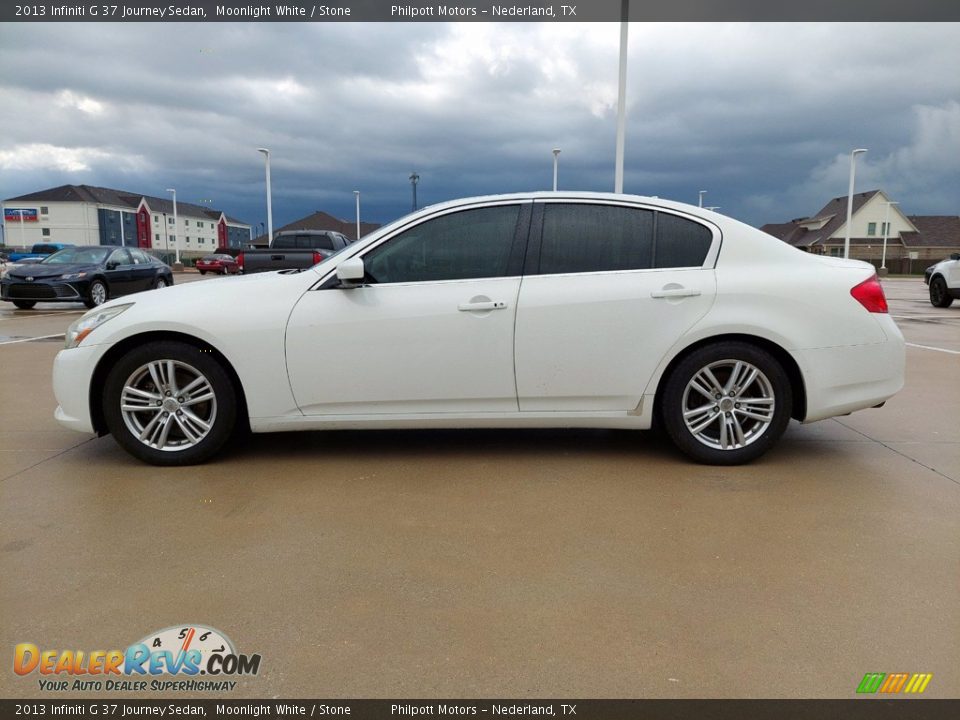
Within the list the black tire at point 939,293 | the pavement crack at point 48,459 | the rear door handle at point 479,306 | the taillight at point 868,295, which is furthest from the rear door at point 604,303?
the black tire at point 939,293

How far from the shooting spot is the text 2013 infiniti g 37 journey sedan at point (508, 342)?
4148 millimetres

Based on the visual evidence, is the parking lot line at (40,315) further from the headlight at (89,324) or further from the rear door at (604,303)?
the rear door at (604,303)

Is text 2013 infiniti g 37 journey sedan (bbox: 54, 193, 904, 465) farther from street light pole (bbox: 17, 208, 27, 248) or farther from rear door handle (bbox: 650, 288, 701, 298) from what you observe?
street light pole (bbox: 17, 208, 27, 248)

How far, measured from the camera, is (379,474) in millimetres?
4156

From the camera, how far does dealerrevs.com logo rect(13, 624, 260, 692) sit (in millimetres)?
2189

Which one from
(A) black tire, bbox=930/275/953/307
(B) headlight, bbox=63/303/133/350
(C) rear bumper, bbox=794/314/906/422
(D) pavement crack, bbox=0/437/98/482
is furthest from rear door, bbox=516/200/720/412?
(A) black tire, bbox=930/275/953/307

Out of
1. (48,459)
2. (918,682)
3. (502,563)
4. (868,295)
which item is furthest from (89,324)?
(868,295)

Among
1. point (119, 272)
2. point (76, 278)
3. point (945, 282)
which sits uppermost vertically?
point (119, 272)

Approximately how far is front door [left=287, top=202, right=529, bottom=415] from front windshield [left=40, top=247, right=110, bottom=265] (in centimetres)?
1426

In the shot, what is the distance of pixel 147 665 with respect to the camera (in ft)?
7.50

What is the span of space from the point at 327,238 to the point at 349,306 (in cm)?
1866

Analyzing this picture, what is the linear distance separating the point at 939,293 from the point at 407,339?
18.3m

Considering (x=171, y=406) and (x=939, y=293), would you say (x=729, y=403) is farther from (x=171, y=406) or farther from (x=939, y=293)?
(x=939, y=293)
